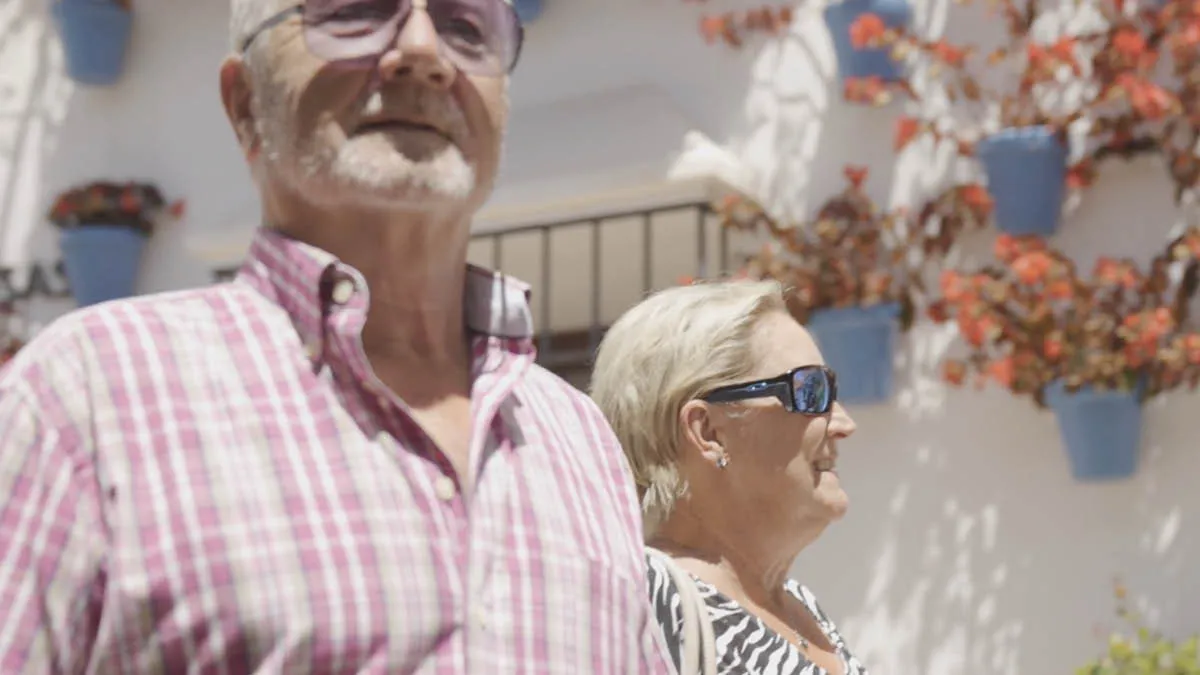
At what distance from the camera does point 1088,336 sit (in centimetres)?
499

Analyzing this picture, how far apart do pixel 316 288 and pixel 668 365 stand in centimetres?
112

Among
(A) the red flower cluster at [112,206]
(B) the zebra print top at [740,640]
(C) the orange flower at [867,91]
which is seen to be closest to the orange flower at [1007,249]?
(C) the orange flower at [867,91]

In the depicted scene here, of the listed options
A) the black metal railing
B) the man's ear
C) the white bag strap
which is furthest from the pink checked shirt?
the black metal railing

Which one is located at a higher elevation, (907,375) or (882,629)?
(907,375)

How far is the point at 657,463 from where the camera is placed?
8.59 feet

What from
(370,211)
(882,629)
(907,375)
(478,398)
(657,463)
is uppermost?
(370,211)

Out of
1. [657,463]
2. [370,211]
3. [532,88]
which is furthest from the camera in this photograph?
[532,88]

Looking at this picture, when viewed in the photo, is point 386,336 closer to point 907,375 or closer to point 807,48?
point 907,375

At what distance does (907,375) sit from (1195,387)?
2.78 feet

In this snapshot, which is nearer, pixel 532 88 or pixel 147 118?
pixel 532 88

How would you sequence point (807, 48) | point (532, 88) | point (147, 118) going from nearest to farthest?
1. point (807, 48)
2. point (532, 88)
3. point (147, 118)

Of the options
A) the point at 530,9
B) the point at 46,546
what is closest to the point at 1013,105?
the point at 530,9

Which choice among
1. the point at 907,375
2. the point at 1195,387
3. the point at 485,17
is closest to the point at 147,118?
the point at 907,375

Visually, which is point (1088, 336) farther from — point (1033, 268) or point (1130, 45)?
point (1130, 45)
